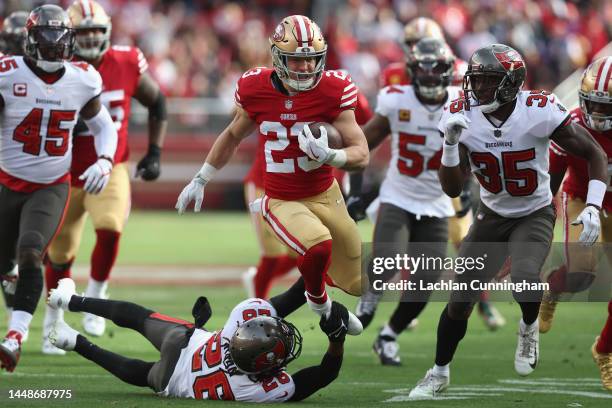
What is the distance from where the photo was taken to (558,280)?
6.74 meters

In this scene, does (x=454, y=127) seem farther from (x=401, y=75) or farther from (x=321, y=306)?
(x=401, y=75)

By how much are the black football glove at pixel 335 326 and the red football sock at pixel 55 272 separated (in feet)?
8.59

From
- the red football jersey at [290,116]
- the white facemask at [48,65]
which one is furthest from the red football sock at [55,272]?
the red football jersey at [290,116]

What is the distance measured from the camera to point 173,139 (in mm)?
17844

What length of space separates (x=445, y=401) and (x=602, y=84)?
1889mm

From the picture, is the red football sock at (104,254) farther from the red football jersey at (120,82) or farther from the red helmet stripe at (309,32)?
the red helmet stripe at (309,32)

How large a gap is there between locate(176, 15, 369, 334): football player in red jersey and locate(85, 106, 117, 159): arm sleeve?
0.92 meters

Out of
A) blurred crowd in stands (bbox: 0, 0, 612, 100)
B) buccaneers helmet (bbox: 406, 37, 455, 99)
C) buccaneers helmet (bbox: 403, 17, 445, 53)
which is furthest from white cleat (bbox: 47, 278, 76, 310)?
blurred crowd in stands (bbox: 0, 0, 612, 100)

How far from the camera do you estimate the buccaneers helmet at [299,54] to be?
240 inches

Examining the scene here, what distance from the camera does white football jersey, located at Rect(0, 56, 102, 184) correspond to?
6617 mm

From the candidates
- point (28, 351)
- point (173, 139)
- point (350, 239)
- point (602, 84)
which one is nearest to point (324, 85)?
point (350, 239)

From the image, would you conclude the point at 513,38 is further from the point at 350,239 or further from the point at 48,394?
the point at 48,394

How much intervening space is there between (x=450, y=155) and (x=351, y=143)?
0.56m

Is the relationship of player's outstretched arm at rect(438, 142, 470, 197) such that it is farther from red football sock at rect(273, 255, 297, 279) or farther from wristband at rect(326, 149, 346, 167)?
red football sock at rect(273, 255, 297, 279)
